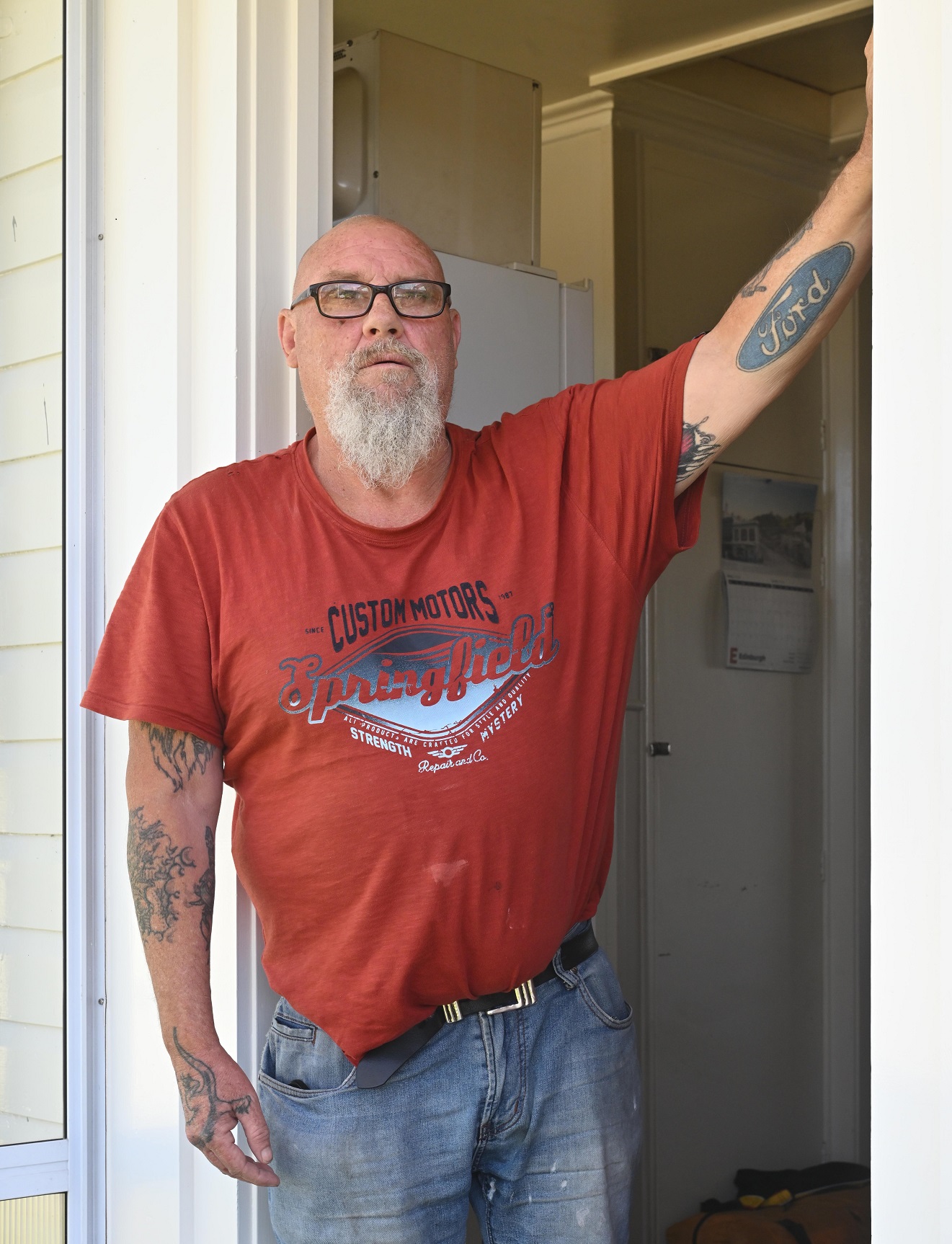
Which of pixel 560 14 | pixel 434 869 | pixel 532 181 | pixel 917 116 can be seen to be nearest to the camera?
pixel 917 116

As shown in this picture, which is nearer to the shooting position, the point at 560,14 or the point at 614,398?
the point at 614,398

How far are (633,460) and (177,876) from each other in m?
0.80

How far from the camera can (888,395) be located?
3.31 ft

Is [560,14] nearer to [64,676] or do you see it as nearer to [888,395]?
[64,676]

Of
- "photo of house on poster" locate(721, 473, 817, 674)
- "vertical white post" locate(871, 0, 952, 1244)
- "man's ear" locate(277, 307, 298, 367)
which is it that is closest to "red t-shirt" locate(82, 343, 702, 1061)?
"man's ear" locate(277, 307, 298, 367)

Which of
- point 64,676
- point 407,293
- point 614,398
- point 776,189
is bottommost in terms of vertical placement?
point 64,676

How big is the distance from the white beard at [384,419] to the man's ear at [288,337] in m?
0.16

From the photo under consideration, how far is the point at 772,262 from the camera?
61.0 inches

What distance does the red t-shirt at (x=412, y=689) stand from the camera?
62.5 inches

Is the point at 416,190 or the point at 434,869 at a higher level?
the point at 416,190

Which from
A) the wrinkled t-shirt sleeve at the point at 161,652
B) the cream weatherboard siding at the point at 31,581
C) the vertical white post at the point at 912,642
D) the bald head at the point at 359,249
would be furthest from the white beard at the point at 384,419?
the vertical white post at the point at 912,642

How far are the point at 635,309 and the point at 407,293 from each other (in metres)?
1.86

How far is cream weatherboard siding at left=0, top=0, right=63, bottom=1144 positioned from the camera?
6.91ft

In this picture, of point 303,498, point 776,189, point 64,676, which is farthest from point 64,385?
point 776,189
